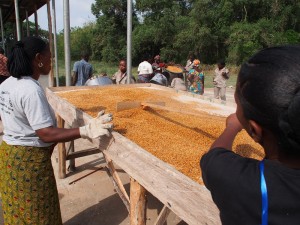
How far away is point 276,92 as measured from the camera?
0.78 meters

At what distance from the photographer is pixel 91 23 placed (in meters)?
50.2

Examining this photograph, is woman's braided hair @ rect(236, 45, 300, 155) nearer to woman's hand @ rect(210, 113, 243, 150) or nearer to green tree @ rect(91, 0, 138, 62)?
woman's hand @ rect(210, 113, 243, 150)

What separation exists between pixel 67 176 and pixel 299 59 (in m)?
4.22

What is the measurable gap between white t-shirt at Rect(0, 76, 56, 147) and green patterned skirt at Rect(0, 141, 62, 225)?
0.08 m

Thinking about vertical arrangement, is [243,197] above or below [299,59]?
below

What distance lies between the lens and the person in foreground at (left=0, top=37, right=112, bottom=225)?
6.55ft

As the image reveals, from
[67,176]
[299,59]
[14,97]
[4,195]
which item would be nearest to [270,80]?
[299,59]

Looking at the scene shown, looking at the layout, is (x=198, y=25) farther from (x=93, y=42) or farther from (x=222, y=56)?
(x=93, y=42)

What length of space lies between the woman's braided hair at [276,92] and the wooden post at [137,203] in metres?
1.27

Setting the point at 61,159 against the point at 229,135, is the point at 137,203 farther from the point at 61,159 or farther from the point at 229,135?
the point at 61,159

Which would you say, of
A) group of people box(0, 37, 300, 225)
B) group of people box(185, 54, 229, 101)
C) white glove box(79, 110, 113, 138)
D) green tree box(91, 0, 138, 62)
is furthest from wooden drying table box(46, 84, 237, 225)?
green tree box(91, 0, 138, 62)

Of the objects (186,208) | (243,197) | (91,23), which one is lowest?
(186,208)

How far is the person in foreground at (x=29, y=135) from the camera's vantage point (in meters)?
2.00

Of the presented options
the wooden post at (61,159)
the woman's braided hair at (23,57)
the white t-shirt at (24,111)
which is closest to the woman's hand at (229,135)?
the white t-shirt at (24,111)
